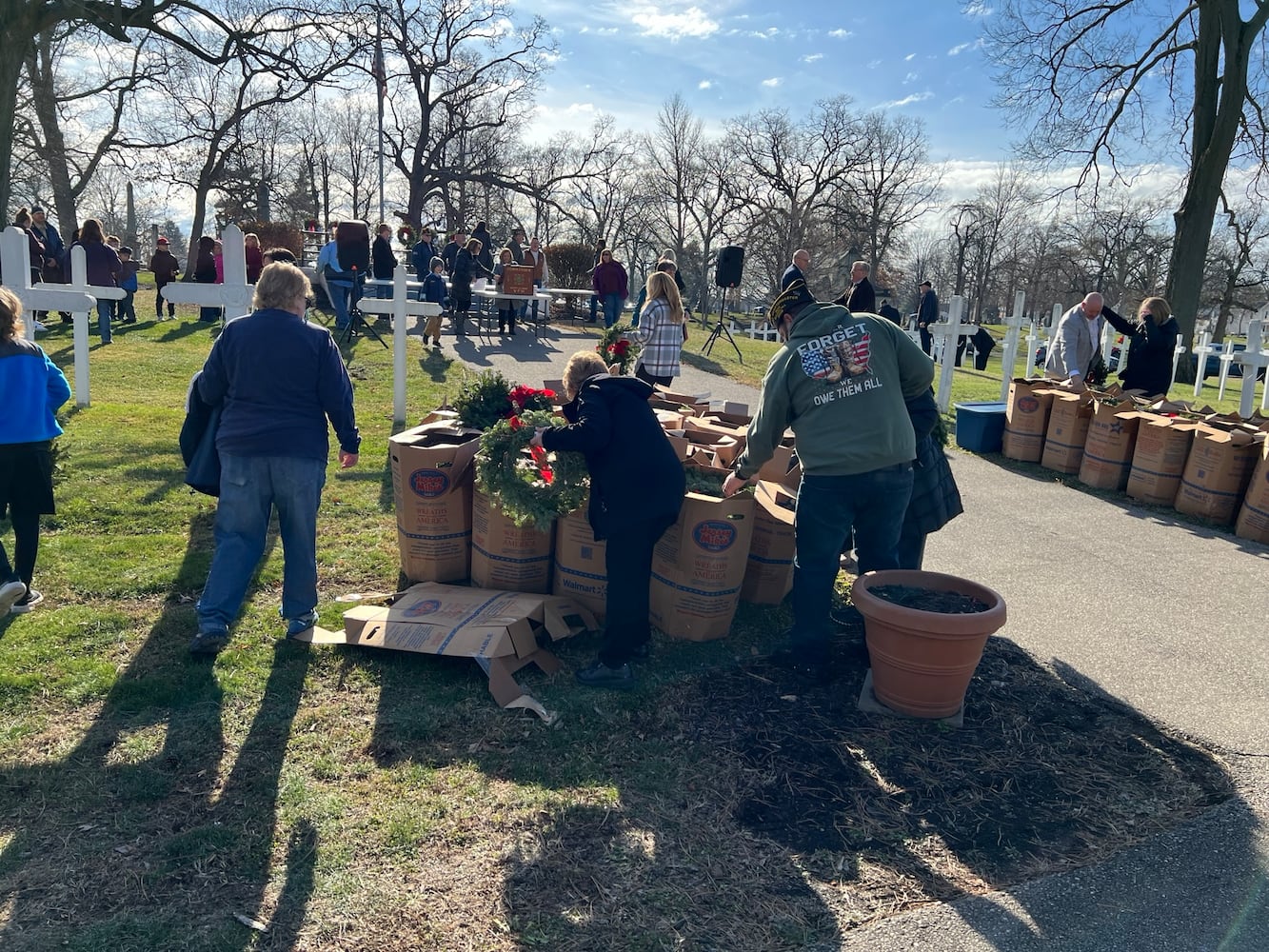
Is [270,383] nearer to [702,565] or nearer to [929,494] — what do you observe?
[702,565]

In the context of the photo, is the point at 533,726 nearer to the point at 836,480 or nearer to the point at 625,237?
the point at 836,480

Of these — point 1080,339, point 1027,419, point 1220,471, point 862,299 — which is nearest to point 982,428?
point 1027,419

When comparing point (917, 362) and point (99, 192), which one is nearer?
point (917, 362)

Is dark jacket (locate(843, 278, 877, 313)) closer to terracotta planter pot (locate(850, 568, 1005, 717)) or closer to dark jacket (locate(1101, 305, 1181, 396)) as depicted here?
terracotta planter pot (locate(850, 568, 1005, 717))

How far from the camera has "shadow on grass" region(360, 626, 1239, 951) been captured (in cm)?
279

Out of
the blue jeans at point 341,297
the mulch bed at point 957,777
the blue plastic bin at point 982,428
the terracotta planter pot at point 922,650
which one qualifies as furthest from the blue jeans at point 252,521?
the blue jeans at point 341,297

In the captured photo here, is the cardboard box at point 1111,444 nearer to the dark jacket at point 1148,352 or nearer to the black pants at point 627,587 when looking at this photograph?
the dark jacket at point 1148,352

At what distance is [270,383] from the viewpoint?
13.5 ft

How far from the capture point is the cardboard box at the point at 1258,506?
24.3ft

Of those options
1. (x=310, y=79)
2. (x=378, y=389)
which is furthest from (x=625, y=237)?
(x=378, y=389)

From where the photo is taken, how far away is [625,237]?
57.6 meters

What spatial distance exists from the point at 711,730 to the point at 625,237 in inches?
2217

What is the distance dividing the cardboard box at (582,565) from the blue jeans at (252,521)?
1.28m

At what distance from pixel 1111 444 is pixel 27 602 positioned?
30.3ft
